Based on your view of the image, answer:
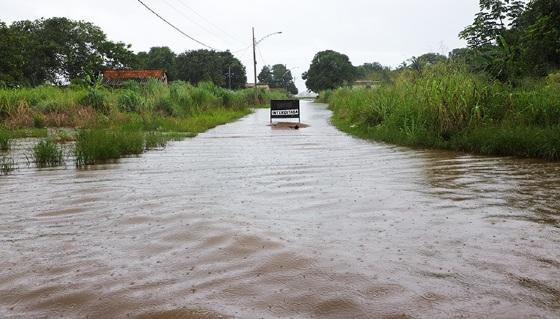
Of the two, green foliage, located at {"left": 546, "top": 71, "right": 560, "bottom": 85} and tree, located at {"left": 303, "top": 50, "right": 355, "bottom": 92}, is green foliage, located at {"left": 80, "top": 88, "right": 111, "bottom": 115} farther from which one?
tree, located at {"left": 303, "top": 50, "right": 355, "bottom": 92}

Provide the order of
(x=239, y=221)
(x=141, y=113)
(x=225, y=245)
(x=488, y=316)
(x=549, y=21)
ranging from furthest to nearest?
(x=141, y=113), (x=549, y=21), (x=239, y=221), (x=225, y=245), (x=488, y=316)

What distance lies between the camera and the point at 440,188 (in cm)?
724

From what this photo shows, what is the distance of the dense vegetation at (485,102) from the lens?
1127 centimetres

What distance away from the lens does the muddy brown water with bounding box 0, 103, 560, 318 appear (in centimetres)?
335

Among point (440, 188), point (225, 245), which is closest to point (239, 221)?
point (225, 245)

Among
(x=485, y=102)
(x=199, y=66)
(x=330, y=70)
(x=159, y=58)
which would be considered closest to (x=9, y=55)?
(x=485, y=102)

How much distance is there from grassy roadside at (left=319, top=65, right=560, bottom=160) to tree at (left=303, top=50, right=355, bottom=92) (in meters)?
99.5

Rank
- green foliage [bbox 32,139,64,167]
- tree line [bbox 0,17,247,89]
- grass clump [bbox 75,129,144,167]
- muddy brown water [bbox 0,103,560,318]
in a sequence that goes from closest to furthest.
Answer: muddy brown water [bbox 0,103,560,318], green foliage [bbox 32,139,64,167], grass clump [bbox 75,129,144,167], tree line [bbox 0,17,247,89]

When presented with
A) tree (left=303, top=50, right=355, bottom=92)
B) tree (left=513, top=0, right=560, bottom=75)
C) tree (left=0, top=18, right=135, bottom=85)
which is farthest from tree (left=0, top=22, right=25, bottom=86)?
tree (left=303, top=50, right=355, bottom=92)

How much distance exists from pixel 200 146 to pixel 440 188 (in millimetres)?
7934

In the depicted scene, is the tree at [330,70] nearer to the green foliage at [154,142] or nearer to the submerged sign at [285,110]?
the submerged sign at [285,110]

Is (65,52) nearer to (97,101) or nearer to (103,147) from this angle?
(97,101)

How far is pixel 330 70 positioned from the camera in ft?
382

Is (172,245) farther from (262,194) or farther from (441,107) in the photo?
(441,107)
